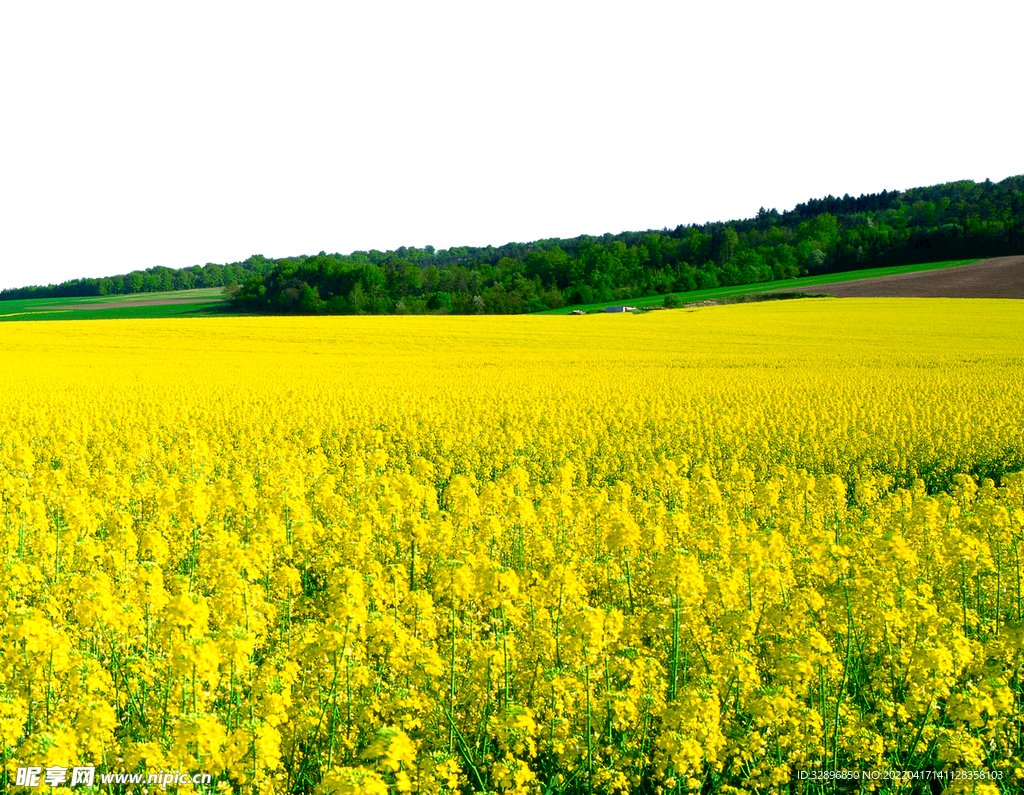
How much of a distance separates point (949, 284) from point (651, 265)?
49650 mm

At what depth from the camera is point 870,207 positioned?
138 m

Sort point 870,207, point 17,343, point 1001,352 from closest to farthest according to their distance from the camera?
point 1001,352 → point 17,343 → point 870,207

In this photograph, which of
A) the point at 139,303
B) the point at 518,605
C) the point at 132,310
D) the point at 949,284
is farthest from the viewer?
the point at 139,303

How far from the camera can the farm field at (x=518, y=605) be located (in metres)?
4.36

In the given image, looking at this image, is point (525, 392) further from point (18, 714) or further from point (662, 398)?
point (18, 714)

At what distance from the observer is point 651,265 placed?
11125cm

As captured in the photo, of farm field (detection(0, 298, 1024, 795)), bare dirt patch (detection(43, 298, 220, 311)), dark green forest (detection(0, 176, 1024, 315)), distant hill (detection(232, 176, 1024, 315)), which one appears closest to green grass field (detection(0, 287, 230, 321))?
bare dirt patch (detection(43, 298, 220, 311))

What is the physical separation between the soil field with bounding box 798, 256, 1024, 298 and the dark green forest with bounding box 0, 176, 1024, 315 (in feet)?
52.4

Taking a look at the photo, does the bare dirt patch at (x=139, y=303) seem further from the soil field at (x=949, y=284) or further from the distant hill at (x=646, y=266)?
the soil field at (x=949, y=284)

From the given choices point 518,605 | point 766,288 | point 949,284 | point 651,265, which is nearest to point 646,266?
point 651,265

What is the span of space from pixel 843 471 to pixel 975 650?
8417 mm

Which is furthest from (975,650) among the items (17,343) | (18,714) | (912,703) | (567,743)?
(17,343)

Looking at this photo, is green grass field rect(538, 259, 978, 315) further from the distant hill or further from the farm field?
the farm field

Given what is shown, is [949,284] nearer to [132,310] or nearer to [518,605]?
[518,605]
